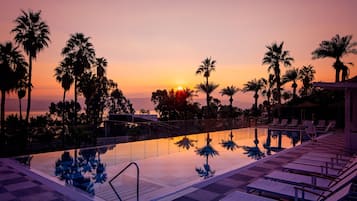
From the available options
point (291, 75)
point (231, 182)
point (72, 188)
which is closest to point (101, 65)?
point (72, 188)

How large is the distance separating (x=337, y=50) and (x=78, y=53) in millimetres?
20771

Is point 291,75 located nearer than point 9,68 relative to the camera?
No

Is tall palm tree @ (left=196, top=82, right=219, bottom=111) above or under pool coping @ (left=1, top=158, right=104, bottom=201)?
above

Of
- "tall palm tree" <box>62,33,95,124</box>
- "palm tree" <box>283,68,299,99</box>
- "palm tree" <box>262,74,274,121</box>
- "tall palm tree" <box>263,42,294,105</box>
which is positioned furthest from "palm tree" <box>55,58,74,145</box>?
"palm tree" <box>283,68,299,99</box>

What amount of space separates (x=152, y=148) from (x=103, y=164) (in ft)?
10.5

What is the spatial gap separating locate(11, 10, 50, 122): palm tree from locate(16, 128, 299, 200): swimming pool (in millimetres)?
5597

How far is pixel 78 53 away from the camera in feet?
54.8

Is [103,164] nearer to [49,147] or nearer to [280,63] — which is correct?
[49,147]

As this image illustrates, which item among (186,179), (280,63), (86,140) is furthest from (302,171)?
(280,63)

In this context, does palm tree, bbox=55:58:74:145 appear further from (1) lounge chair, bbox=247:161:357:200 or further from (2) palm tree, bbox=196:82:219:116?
(1) lounge chair, bbox=247:161:357:200

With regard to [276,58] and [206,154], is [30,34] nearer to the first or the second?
[206,154]

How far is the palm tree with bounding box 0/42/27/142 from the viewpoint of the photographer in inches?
464

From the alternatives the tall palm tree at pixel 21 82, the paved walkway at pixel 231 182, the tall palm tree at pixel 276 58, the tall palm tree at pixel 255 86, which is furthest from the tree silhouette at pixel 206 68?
the paved walkway at pixel 231 182

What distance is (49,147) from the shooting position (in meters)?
10.0
